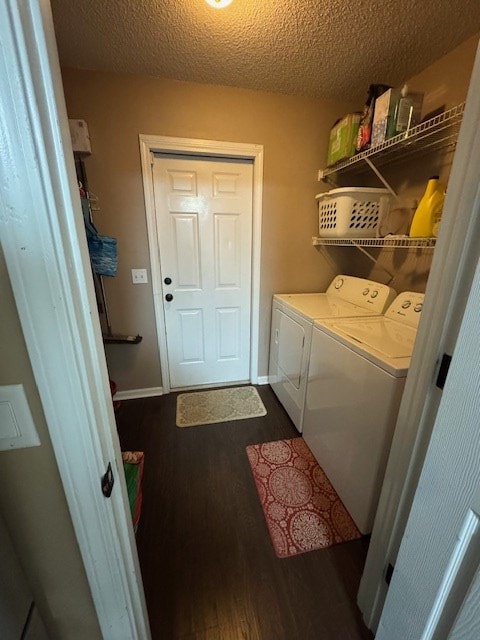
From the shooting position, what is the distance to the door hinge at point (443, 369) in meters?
0.66

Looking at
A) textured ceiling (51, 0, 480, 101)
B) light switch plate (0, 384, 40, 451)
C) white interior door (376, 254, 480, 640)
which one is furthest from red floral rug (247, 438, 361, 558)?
textured ceiling (51, 0, 480, 101)

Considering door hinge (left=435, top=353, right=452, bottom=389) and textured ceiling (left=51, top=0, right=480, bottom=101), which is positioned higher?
textured ceiling (left=51, top=0, right=480, bottom=101)

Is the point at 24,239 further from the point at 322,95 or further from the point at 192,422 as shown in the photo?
the point at 322,95

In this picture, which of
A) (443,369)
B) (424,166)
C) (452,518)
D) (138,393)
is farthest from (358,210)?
(138,393)

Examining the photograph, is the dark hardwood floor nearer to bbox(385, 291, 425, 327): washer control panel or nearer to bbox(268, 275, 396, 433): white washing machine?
bbox(268, 275, 396, 433): white washing machine

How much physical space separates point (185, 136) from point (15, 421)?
2.22 metres

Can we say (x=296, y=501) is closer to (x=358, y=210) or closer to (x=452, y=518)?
(x=452, y=518)

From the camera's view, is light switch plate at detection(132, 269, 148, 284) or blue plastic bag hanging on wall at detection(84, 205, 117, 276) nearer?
blue plastic bag hanging on wall at detection(84, 205, 117, 276)

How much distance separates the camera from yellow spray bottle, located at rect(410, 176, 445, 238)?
4.59 ft

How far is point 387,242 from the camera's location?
1.75 metres

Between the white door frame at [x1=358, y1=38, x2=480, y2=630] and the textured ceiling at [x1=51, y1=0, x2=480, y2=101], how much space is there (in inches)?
50.6

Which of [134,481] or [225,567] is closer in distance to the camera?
[225,567]

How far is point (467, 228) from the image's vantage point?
58 cm

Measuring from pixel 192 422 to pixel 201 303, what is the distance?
1.04 m
